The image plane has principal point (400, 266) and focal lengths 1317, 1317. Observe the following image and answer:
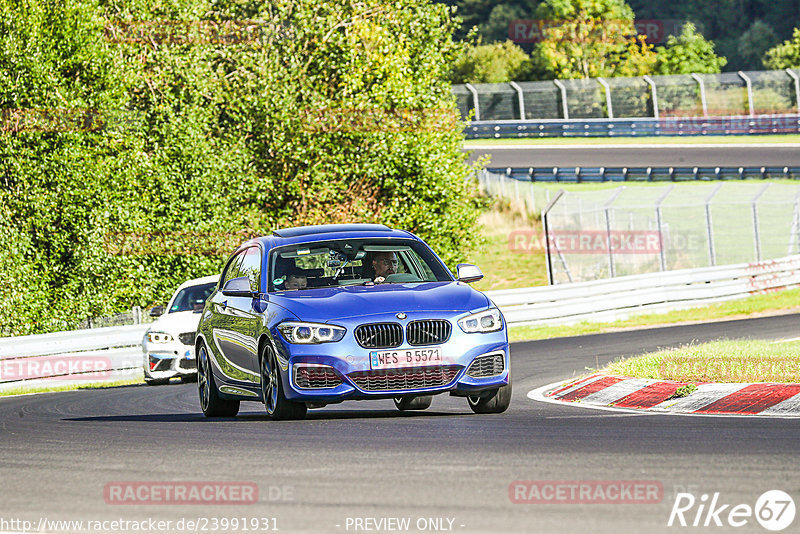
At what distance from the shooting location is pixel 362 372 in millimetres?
10008

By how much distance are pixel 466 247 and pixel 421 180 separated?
3.35 meters

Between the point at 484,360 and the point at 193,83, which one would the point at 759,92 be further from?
the point at 484,360

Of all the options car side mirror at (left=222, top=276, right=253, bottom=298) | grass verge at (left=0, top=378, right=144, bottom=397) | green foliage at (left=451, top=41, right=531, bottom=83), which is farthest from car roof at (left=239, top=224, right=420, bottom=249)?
green foliage at (left=451, top=41, right=531, bottom=83)

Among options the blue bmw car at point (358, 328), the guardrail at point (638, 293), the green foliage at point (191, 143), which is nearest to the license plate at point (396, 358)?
the blue bmw car at point (358, 328)

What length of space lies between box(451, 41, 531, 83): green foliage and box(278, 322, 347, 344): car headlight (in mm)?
77445

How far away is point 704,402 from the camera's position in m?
11.1

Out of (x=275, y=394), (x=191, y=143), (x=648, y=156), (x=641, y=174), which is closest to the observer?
(x=275, y=394)

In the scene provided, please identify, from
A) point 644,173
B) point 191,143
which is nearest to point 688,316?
point 191,143

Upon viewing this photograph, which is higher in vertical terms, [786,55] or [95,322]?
[786,55]

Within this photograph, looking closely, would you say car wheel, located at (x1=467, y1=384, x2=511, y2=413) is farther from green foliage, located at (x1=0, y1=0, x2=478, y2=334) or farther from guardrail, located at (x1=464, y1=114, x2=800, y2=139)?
guardrail, located at (x1=464, y1=114, x2=800, y2=139)

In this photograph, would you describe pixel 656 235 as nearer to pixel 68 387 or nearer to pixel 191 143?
pixel 191 143

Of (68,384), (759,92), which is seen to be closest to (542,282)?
(68,384)

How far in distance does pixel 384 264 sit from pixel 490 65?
3105 inches

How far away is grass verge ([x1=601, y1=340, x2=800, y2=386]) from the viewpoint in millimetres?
12242
